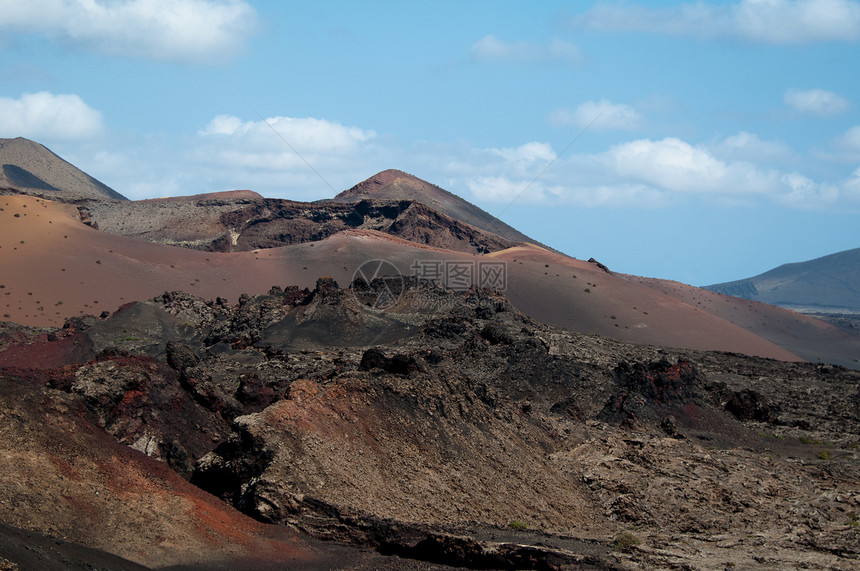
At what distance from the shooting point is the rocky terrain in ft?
36.8

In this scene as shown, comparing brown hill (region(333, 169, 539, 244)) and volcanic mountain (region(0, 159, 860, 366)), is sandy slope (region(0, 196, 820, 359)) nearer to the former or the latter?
volcanic mountain (region(0, 159, 860, 366))

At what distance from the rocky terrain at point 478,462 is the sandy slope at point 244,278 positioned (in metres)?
26.8

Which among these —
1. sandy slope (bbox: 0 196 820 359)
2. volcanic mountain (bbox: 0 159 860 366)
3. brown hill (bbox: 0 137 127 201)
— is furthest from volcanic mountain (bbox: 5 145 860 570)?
brown hill (bbox: 0 137 127 201)

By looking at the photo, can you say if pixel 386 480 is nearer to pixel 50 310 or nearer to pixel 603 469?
pixel 603 469

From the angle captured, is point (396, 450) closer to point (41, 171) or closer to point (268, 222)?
point (268, 222)

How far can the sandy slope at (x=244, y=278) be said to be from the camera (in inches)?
1961

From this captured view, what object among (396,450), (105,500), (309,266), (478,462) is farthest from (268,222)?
(105,500)

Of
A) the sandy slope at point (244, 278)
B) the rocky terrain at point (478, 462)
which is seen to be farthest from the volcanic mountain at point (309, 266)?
the rocky terrain at point (478, 462)

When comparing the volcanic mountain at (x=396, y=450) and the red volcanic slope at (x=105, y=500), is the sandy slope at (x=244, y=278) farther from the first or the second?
the red volcanic slope at (x=105, y=500)

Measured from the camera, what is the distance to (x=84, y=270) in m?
52.9

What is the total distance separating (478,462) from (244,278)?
4658cm

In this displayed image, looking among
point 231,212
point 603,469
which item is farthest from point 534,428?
point 231,212

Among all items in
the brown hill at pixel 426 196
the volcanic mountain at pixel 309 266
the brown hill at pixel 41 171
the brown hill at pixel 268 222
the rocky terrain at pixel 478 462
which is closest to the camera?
the rocky terrain at pixel 478 462

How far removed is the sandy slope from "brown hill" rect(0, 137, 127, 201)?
58.1 m
